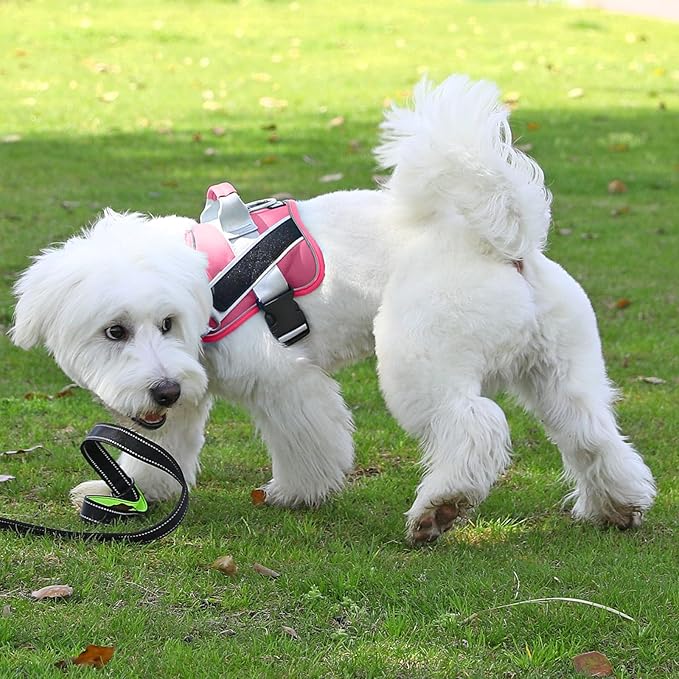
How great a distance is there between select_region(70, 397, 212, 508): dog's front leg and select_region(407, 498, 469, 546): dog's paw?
0.98 meters

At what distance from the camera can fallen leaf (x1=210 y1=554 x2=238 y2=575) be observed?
151 inches

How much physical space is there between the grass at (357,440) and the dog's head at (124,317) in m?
0.58

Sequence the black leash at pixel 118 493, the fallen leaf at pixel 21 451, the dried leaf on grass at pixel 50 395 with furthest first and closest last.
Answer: the dried leaf on grass at pixel 50 395 → the fallen leaf at pixel 21 451 → the black leash at pixel 118 493

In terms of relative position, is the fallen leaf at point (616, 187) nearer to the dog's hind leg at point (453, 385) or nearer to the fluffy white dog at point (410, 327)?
the fluffy white dog at point (410, 327)

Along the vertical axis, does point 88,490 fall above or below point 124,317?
below

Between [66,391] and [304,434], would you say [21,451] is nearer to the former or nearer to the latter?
[66,391]

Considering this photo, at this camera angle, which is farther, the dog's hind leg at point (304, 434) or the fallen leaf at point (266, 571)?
the dog's hind leg at point (304, 434)

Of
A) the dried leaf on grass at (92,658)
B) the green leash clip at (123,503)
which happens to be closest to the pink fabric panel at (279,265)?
the green leash clip at (123,503)

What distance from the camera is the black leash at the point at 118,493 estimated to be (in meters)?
4.04

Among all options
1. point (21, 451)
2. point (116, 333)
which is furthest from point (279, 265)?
point (21, 451)

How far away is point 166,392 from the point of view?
150 inches

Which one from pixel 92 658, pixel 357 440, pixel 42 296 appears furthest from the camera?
pixel 357 440

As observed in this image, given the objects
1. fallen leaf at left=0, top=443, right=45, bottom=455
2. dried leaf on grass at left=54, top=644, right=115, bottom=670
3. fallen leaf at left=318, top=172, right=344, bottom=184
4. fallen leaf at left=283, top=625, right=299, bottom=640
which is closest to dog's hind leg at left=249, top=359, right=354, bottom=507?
fallen leaf at left=283, top=625, right=299, bottom=640

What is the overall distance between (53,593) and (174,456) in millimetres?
1042
